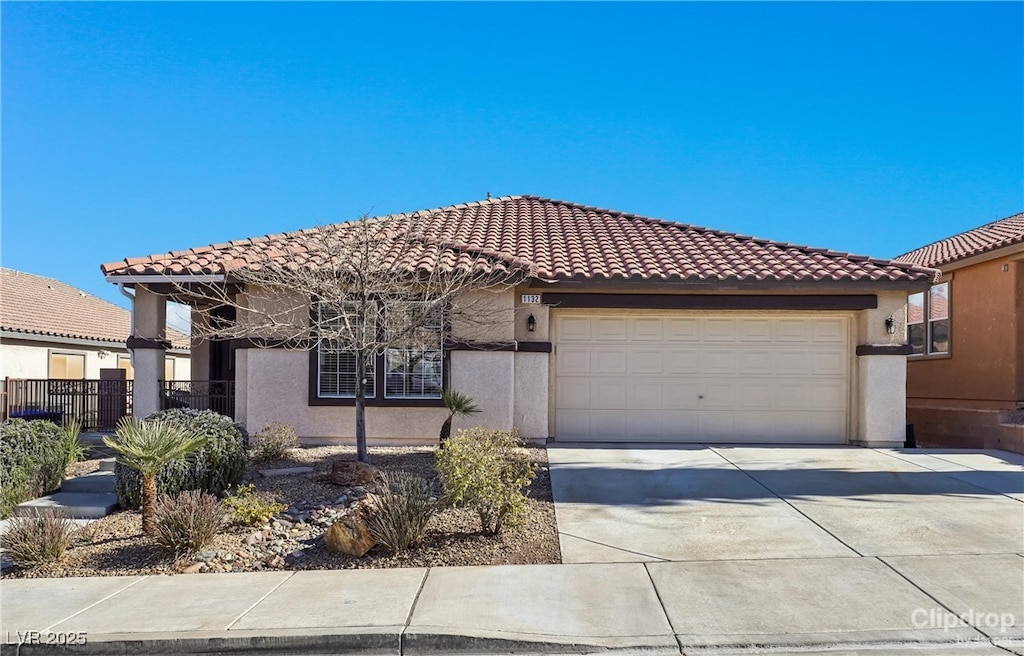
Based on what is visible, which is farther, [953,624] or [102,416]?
[102,416]

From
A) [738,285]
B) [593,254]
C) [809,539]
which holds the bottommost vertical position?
[809,539]

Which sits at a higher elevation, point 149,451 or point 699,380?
point 699,380

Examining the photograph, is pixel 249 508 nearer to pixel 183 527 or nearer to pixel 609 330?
pixel 183 527

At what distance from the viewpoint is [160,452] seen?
25.8 feet

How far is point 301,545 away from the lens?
7.54 meters

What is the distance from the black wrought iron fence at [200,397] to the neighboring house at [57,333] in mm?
7711

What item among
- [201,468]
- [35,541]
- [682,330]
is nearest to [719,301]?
[682,330]

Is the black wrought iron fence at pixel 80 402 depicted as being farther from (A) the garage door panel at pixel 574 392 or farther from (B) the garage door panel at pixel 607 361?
(B) the garage door panel at pixel 607 361

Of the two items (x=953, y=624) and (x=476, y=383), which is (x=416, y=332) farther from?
(x=953, y=624)

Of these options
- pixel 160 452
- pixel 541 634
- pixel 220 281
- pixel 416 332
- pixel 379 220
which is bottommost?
pixel 541 634

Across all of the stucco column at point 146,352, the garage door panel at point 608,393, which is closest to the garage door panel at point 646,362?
the garage door panel at point 608,393

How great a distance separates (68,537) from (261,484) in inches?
91.3

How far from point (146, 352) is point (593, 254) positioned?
27.2 ft

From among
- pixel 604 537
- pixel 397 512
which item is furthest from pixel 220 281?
pixel 604 537
